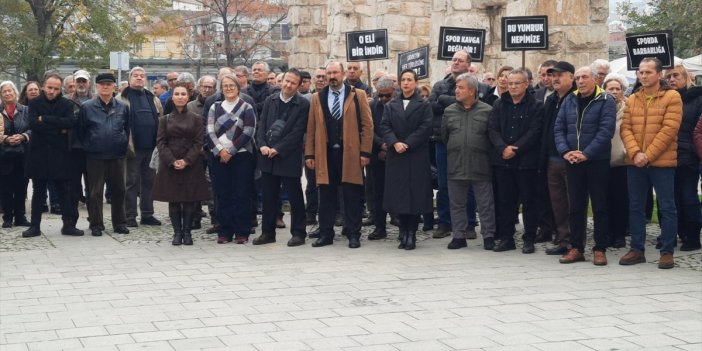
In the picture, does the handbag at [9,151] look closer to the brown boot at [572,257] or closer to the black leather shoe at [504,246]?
the black leather shoe at [504,246]

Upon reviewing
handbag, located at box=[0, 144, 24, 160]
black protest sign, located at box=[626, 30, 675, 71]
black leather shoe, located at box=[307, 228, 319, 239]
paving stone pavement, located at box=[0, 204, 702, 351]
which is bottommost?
paving stone pavement, located at box=[0, 204, 702, 351]

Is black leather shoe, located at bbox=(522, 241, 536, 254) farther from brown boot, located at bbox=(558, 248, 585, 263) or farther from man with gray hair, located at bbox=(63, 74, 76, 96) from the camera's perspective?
man with gray hair, located at bbox=(63, 74, 76, 96)

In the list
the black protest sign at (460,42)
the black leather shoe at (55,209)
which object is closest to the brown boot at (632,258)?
the black protest sign at (460,42)

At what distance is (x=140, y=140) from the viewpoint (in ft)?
47.2

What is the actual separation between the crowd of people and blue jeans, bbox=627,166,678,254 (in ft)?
0.04

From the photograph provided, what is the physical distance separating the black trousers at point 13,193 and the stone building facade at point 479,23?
711 centimetres

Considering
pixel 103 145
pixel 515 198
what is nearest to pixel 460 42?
pixel 515 198

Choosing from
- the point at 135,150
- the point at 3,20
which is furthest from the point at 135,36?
the point at 135,150

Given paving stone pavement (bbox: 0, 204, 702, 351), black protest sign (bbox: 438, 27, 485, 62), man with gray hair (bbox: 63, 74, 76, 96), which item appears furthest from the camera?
man with gray hair (bbox: 63, 74, 76, 96)

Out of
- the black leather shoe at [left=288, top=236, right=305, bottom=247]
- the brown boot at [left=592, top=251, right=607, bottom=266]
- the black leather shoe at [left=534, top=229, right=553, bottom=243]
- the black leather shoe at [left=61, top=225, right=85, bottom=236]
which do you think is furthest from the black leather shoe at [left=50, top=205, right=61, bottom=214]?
the brown boot at [left=592, top=251, right=607, bottom=266]

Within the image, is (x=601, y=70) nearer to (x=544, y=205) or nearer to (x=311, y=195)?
(x=544, y=205)

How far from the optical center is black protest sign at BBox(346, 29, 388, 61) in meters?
16.3

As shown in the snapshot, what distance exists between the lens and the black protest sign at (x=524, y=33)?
14148mm

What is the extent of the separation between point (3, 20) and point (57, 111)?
24805 mm
